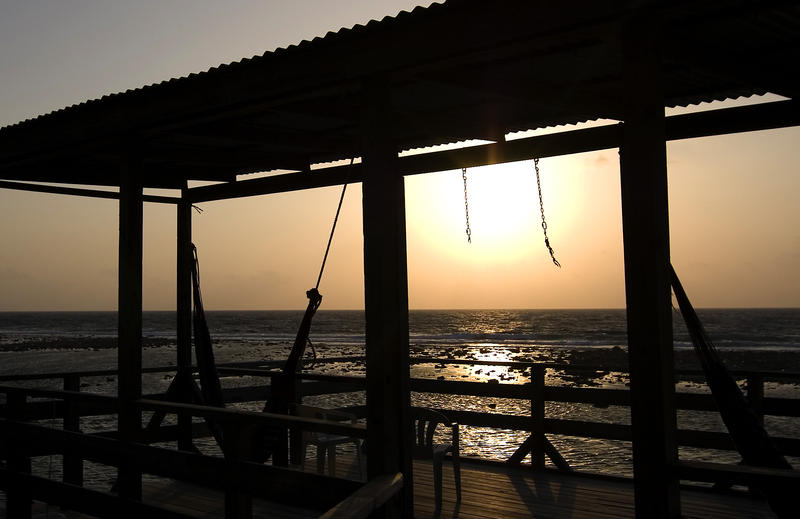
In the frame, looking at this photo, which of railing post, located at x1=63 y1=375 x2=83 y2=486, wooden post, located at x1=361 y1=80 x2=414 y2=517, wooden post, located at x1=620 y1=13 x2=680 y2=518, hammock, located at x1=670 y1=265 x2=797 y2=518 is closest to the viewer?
wooden post, located at x1=620 y1=13 x2=680 y2=518

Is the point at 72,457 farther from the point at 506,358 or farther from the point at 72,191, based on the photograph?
the point at 506,358

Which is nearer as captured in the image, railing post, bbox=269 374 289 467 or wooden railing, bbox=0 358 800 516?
wooden railing, bbox=0 358 800 516

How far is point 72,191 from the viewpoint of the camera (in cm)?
750

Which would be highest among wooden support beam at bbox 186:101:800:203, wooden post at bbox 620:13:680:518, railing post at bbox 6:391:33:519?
wooden support beam at bbox 186:101:800:203

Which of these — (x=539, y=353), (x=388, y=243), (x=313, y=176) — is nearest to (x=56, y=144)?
(x=313, y=176)

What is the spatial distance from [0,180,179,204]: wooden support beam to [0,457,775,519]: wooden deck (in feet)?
8.39

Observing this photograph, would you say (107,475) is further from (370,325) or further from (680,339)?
(680,339)

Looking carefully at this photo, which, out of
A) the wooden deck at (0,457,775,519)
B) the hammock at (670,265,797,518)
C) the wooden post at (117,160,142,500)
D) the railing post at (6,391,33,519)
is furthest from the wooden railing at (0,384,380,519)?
the hammock at (670,265,797,518)

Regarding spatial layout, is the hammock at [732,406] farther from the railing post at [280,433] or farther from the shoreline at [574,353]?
the shoreline at [574,353]

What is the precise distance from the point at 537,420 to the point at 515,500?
1.30 metres

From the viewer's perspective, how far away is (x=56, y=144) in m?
5.92

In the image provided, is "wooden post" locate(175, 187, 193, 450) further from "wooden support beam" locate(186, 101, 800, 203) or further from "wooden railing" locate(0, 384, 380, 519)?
"wooden support beam" locate(186, 101, 800, 203)

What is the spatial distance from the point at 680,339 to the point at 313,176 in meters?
64.7

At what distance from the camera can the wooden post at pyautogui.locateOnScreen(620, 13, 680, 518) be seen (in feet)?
9.91
